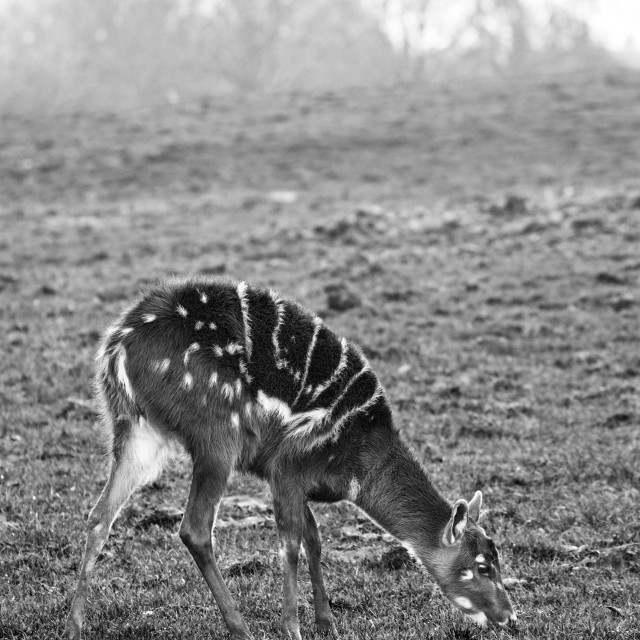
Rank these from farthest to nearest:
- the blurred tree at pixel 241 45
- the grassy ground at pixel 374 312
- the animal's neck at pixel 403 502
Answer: the blurred tree at pixel 241 45, the grassy ground at pixel 374 312, the animal's neck at pixel 403 502

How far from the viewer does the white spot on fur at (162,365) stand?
257 inches

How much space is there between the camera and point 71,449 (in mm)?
9789

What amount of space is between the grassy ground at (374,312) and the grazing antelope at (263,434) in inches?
19.3

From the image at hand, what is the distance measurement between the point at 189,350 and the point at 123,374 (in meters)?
0.54

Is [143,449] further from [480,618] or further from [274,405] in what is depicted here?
[480,618]

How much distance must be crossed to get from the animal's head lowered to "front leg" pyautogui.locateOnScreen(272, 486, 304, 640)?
3.60 feet

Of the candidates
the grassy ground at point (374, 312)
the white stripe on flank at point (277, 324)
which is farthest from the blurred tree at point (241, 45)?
the white stripe on flank at point (277, 324)

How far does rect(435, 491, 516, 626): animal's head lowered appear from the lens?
657cm

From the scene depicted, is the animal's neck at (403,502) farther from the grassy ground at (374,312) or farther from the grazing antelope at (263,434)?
the grassy ground at (374,312)

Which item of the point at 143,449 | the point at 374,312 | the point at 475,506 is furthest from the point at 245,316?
the point at 374,312

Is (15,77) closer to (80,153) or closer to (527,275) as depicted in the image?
(80,153)

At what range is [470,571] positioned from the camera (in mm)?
6668

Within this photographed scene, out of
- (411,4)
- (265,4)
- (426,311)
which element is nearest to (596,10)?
(411,4)

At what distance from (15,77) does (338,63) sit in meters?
21.9
